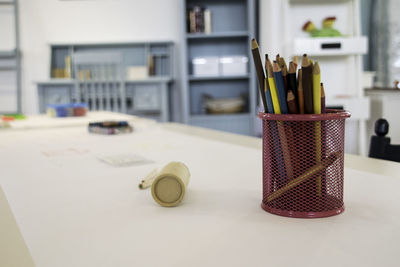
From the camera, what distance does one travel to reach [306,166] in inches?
21.8

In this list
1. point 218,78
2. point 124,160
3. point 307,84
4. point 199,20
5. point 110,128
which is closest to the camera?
point 307,84

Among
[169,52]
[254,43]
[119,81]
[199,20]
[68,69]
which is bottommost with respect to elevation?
[254,43]

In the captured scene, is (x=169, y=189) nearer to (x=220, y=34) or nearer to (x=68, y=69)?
(x=220, y=34)

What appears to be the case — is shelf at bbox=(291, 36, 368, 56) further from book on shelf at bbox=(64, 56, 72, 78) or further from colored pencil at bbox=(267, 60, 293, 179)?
colored pencil at bbox=(267, 60, 293, 179)

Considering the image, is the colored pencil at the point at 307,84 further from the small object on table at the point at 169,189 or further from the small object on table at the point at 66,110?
the small object on table at the point at 66,110

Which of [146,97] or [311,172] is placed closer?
[311,172]

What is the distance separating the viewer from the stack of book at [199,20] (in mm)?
4180

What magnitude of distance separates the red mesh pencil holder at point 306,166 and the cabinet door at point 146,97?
11.6 feet

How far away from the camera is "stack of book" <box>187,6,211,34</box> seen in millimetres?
4180

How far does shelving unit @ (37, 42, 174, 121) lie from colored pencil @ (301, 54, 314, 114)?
3.24 meters

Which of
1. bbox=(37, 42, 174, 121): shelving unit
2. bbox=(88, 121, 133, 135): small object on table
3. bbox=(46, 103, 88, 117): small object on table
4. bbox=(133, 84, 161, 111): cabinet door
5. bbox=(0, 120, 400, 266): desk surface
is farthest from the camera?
bbox=(133, 84, 161, 111): cabinet door

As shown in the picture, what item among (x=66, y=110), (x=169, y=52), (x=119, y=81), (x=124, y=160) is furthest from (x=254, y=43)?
(x=169, y=52)

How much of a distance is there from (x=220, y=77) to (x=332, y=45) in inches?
47.0

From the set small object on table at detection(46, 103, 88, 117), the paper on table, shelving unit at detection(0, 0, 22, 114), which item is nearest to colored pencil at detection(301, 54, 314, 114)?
the paper on table
